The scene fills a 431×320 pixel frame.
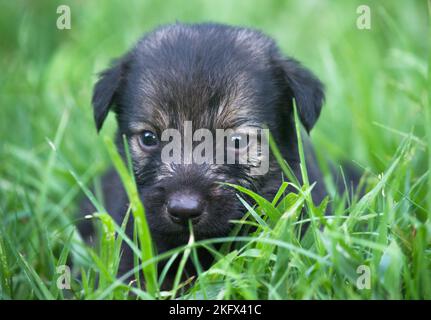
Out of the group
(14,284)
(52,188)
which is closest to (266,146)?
(14,284)

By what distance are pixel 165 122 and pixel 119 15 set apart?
4.20 m

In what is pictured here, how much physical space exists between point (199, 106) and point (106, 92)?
0.72 m

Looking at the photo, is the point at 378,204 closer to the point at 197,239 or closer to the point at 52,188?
the point at 197,239

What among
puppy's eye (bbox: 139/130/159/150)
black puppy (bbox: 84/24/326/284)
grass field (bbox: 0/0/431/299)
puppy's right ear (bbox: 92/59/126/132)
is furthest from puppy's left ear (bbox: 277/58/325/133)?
puppy's right ear (bbox: 92/59/126/132)

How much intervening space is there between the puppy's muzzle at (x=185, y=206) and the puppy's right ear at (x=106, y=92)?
2.84 ft

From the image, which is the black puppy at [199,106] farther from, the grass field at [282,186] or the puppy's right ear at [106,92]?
the grass field at [282,186]

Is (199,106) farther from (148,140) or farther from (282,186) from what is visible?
(282,186)

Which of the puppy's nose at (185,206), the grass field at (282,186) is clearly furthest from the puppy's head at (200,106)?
the grass field at (282,186)

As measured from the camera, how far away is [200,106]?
10.6 ft

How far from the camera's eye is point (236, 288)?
272 cm

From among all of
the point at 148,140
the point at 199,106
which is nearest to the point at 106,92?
the point at 148,140

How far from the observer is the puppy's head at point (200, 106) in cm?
313

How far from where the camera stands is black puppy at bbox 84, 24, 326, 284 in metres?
3.13

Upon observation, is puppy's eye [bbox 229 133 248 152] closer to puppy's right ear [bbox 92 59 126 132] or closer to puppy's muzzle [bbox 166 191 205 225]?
puppy's muzzle [bbox 166 191 205 225]
